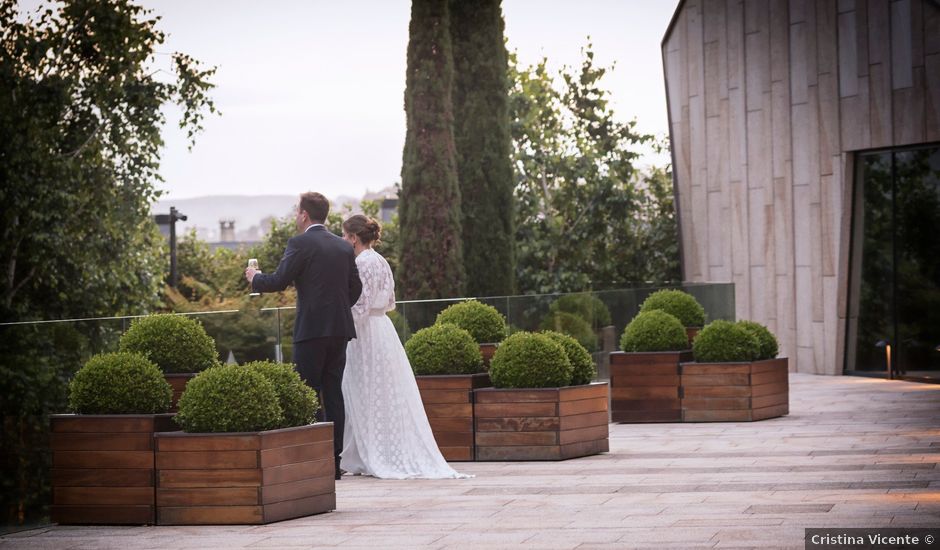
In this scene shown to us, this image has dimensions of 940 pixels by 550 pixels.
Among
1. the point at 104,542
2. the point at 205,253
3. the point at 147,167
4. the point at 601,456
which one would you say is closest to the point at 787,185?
the point at 147,167

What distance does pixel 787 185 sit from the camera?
1995 centimetres

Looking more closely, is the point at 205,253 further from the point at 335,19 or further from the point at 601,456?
the point at 601,456

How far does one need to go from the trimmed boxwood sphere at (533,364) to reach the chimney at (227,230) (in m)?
76.6

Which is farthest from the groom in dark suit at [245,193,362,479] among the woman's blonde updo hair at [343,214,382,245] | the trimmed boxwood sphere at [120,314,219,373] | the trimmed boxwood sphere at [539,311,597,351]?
the trimmed boxwood sphere at [539,311,597,351]

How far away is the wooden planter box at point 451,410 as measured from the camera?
391 inches

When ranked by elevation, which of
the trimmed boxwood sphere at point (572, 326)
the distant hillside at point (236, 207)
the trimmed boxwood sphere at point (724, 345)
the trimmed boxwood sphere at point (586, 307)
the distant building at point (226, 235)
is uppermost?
the distant hillside at point (236, 207)

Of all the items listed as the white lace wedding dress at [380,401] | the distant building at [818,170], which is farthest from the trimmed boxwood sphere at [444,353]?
the distant building at [818,170]

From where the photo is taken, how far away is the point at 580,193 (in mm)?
25609

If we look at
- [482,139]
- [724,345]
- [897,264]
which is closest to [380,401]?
[724,345]

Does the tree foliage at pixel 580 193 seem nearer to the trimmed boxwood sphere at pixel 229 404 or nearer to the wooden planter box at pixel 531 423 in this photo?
the wooden planter box at pixel 531 423

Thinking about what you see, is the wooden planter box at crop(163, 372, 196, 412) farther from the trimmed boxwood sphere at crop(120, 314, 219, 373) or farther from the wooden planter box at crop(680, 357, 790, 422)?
the wooden planter box at crop(680, 357, 790, 422)

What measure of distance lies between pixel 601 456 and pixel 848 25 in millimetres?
10648

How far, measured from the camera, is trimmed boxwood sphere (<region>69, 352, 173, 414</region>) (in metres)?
7.06

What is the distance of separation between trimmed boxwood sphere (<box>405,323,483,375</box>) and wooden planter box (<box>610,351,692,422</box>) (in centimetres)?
295
